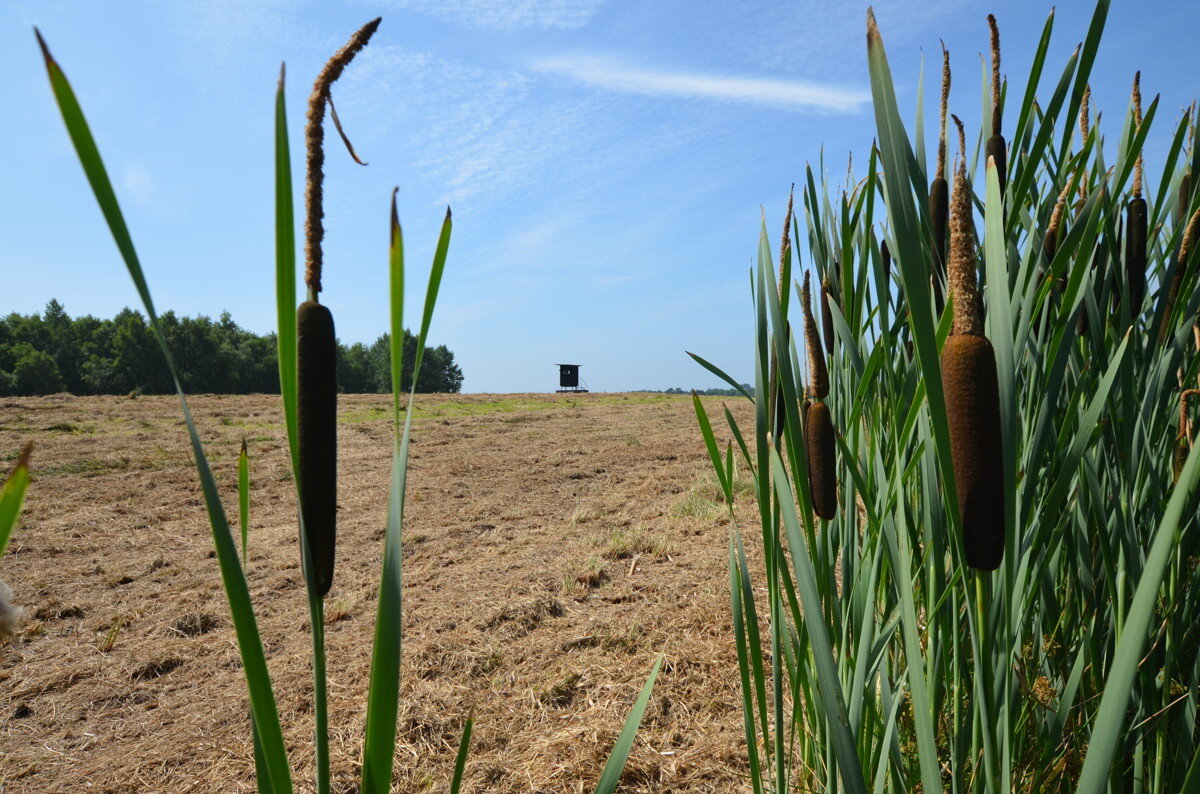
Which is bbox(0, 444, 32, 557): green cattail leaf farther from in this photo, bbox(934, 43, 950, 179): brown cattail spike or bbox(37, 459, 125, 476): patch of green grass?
bbox(37, 459, 125, 476): patch of green grass

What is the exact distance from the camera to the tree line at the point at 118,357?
76.0ft

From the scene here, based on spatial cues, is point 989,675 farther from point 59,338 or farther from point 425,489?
point 59,338

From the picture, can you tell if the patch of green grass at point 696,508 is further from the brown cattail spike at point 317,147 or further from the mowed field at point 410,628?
the brown cattail spike at point 317,147

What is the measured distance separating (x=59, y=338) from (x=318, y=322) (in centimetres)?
3407

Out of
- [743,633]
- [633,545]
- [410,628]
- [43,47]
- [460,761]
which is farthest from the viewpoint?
[633,545]

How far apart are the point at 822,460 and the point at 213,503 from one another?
19.0 inches

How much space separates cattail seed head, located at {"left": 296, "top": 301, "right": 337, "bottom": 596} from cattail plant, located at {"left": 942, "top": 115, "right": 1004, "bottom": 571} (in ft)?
1.12

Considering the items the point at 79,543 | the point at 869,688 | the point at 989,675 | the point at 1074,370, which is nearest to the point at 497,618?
the point at 869,688

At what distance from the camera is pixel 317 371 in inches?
14.7

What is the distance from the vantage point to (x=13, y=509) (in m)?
0.32

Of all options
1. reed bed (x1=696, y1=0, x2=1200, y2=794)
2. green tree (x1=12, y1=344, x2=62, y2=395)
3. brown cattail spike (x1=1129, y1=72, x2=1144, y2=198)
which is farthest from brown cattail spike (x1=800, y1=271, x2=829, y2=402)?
green tree (x1=12, y1=344, x2=62, y2=395)

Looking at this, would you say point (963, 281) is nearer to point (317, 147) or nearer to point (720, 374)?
point (317, 147)

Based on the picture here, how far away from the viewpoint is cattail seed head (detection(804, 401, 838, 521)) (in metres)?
0.62

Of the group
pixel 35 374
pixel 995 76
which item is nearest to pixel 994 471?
pixel 995 76
